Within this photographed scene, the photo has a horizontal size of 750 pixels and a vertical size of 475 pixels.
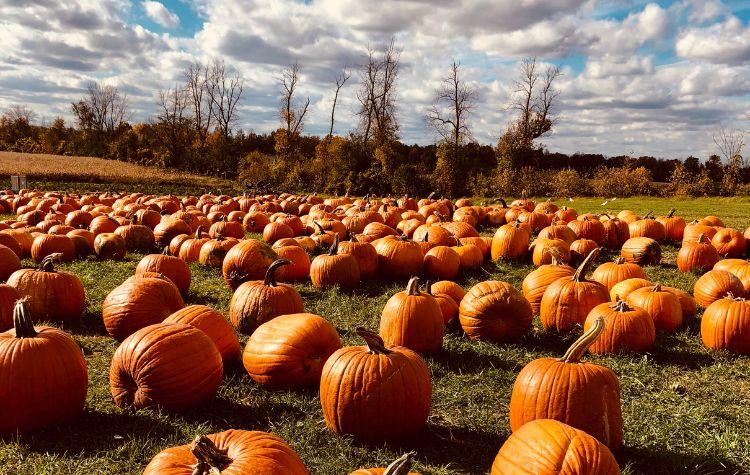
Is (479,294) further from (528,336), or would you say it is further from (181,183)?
(181,183)

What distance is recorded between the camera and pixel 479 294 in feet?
17.8

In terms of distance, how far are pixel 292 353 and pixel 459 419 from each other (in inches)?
53.2

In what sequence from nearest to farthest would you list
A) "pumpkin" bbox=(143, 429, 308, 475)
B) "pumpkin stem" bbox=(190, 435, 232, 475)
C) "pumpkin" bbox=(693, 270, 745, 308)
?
1. "pumpkin stem" bbox=(190, 435, 232, 475)
2. "pumpkin" bbox=(143, 429, 308, 475)
3. "pumpkin" bbox=(693, 270, 745, 308)

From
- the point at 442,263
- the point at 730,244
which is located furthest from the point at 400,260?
the point at 730,244

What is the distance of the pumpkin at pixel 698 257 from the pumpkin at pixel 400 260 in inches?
160

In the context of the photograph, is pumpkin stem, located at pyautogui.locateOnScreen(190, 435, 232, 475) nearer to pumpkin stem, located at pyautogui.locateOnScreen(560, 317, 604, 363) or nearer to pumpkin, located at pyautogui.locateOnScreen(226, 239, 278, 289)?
pumpkin stem, located at pyautogui.locateOnScreen(560, 317, 604, 363)

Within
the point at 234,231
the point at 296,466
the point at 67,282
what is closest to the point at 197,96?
the point at 234,231

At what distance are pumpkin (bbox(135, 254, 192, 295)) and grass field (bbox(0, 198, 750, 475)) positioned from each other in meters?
1.41

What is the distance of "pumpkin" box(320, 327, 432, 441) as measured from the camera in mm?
3504

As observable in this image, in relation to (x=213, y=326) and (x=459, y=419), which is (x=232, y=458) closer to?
(x=459, y=419)

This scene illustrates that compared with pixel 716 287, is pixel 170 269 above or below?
below

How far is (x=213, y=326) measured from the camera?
4.66 metres

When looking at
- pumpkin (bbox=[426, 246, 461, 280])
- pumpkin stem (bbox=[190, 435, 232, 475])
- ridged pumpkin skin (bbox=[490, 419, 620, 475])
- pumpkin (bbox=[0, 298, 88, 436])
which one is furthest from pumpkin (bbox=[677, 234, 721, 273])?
pumpkin (bbox=[0, 298, 88, 436])

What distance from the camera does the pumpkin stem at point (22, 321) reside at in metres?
3.71
